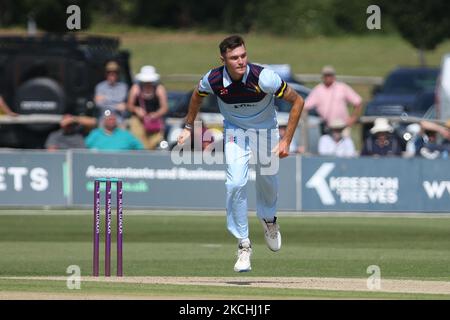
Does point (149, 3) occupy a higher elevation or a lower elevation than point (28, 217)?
higher

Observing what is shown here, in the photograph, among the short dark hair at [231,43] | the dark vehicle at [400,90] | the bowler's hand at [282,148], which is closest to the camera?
the short dark hair at [231,43]

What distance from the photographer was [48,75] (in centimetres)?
2600

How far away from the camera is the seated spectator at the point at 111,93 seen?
24.2m

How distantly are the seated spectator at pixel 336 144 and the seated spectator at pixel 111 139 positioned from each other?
2948 mm

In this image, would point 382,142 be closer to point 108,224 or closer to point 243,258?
point 243,258

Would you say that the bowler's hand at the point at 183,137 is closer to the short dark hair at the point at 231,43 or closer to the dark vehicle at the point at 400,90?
the short dark hair at the point at 231,43

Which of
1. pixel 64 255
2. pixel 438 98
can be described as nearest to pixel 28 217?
pixel 64 255

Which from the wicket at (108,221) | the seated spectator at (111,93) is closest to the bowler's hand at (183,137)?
the wicket at (108,221)

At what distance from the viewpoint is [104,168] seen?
2192 cm

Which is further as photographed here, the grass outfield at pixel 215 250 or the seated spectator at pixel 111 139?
the seated spectator at pixel 111 139

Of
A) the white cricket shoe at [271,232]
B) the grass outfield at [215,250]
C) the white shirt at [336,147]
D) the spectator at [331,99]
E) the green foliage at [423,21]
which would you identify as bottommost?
the grass outfield at [215,250]

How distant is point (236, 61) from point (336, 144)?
10115mm

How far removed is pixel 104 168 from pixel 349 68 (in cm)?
2922
